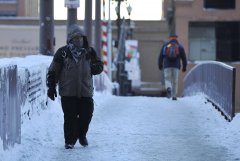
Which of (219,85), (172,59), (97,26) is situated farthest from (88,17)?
(219,85)

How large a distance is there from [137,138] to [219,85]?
4.10 m

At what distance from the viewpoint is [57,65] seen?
27.7ft

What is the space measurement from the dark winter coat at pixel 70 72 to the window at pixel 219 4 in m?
36.4

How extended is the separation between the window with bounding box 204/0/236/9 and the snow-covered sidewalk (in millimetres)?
30880

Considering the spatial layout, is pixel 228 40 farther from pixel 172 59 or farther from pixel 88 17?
pixel 172 59

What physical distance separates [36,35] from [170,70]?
18585 millimetres

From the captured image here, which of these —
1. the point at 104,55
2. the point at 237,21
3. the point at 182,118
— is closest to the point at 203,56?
the point at 237,21

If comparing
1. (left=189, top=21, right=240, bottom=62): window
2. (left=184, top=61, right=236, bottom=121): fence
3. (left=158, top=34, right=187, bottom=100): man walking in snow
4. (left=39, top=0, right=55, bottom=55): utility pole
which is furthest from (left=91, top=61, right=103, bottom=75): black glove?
(left=189, top=21, right=240, bottom=62): window

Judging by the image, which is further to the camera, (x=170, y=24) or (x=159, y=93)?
(x=170, y=24)

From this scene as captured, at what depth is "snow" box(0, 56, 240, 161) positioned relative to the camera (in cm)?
834

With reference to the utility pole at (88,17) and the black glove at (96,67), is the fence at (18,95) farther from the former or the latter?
the utility pole at (88,17)

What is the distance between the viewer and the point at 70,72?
27.6ft

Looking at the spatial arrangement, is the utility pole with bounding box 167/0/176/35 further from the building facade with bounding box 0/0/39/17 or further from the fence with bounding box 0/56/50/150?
the fence with bounding box 0/56/50/150

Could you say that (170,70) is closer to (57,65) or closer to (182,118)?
Result: (182,118)
